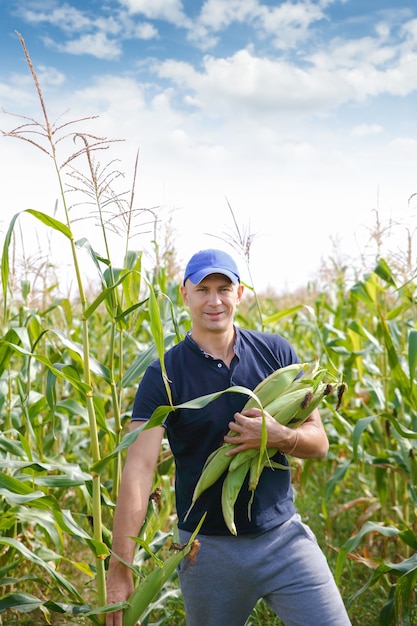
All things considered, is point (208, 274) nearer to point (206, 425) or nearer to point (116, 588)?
point (206, 425)

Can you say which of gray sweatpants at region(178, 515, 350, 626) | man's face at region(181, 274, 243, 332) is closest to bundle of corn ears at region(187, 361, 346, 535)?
gray sweatpants at region(178, 515, 350, 626)

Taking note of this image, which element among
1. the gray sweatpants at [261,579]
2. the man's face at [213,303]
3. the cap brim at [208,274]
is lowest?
the gray sweatpants at [261,579]

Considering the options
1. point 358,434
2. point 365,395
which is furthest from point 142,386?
point 365,395

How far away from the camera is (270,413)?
2.84 metres

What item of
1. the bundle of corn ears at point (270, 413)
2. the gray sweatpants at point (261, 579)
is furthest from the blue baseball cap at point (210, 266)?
the gray sweatpants at point (261, 579)

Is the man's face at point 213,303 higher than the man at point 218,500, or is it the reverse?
the man's face at point 213,303

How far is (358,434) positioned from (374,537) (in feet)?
5.82

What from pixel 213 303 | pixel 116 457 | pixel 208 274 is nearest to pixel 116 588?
pixel 116 457

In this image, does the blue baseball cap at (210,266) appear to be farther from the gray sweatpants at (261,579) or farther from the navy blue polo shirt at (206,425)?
the gray sweatpants at (261,579)

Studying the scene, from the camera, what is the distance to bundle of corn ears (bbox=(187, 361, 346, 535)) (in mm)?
A: 2814

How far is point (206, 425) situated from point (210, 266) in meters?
0.76

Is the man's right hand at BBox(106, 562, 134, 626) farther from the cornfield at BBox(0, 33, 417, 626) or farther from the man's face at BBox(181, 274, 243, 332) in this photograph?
the man's face at BBox(181, 274, 243, 332)

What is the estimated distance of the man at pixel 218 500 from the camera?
2.89 meters

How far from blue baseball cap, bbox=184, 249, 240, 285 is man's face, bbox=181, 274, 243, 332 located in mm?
44
